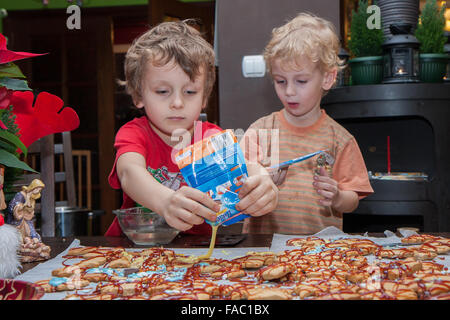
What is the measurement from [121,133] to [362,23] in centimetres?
128

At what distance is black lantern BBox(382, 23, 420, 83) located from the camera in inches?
70.9

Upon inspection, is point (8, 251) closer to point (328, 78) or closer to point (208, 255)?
point (208, 255)

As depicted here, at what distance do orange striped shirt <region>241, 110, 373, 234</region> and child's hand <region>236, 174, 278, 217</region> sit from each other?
1.85 ft

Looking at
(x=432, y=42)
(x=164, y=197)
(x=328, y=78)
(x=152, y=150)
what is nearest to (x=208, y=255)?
(x=164, y=197)

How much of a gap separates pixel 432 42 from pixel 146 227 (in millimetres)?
1492

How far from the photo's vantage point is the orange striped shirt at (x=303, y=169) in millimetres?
1321

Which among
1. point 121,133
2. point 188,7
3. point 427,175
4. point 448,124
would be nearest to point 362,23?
point 448,124

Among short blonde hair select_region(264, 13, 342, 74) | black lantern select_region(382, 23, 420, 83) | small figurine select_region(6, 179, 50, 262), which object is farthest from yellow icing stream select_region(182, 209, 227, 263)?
black lantern select_region(382, 23, 420, 83)

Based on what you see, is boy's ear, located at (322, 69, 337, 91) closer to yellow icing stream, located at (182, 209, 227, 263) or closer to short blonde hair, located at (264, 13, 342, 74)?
short blonde hair, located at (264, 13, 342, 74)

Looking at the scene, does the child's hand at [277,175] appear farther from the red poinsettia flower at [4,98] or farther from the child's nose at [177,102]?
the red poinsettia flower at [4,98]

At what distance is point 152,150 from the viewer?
1.10m

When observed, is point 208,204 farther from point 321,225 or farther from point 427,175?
point 427,175

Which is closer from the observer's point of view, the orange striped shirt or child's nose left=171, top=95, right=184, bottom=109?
child's nose left=171, top=95, right=184, bottom=109
